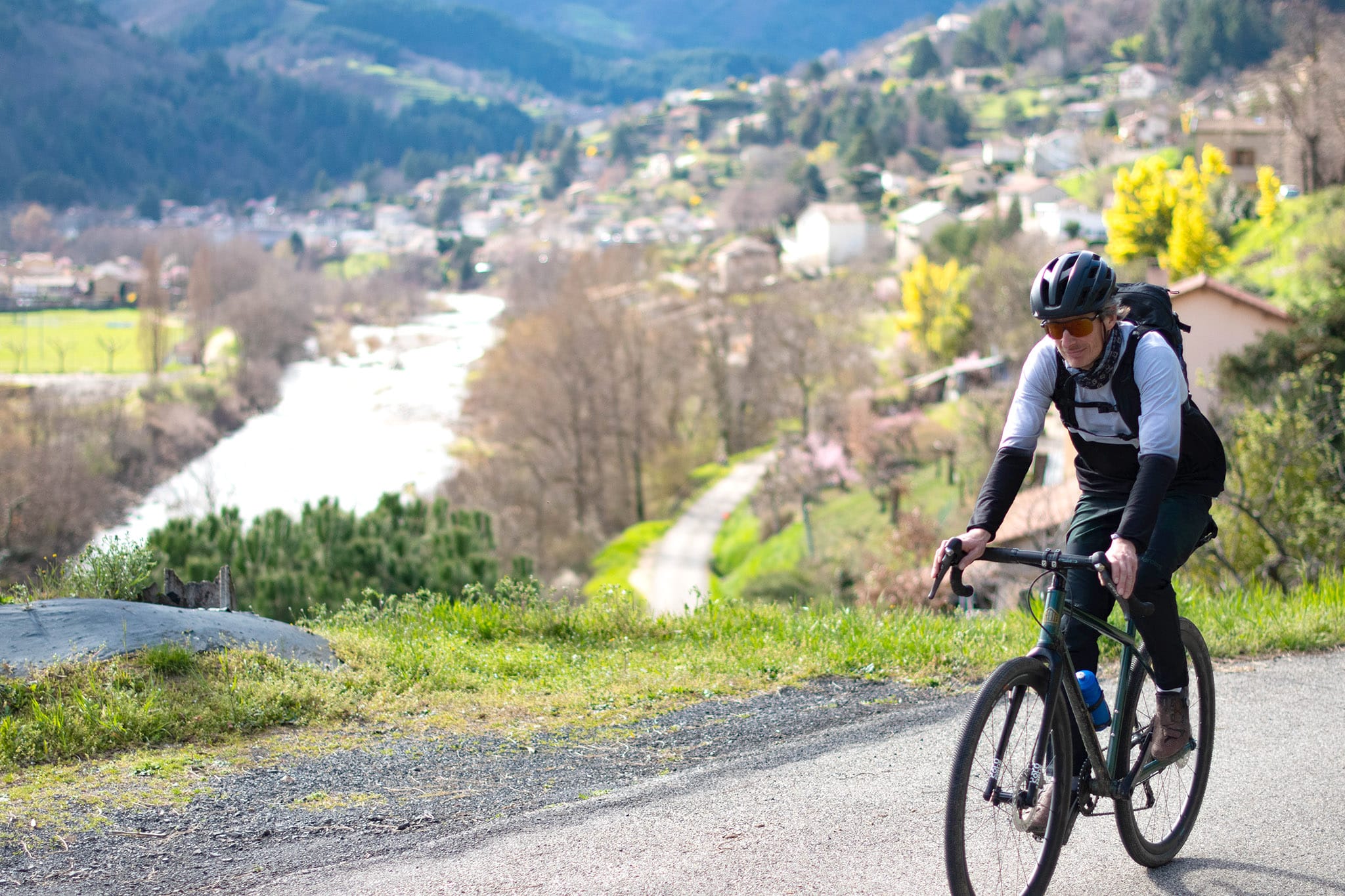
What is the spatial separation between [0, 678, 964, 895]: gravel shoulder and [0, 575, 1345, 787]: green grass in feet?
0.91

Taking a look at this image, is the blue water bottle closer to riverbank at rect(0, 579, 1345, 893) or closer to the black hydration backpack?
the black hydration backpack

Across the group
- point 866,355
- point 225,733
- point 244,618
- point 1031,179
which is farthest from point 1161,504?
point 1031,179

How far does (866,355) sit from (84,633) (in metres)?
51.7

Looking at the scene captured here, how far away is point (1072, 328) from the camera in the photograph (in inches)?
137

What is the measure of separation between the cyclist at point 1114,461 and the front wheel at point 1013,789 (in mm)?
67

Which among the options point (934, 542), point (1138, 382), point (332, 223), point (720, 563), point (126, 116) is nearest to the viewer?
point (1138, 382)

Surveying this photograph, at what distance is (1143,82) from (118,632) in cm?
16060

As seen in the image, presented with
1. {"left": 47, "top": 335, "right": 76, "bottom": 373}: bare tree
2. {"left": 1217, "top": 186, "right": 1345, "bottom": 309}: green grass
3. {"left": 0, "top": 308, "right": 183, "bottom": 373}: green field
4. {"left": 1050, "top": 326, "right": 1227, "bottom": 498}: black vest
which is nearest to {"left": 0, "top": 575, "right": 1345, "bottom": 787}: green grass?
{"left": 1050, "top": 326, "right": 1227, "bottom": 498}: black vest

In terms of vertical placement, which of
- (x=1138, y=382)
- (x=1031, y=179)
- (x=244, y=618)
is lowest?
(x=244, y=618)

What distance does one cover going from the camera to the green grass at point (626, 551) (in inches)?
1489

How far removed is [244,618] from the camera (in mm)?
5930

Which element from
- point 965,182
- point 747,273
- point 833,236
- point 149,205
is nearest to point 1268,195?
point 747,273

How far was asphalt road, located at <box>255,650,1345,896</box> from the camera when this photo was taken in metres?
3.63

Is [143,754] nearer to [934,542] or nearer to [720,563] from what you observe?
[934,542]
